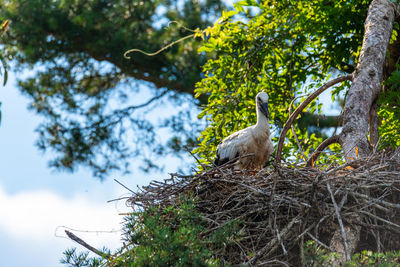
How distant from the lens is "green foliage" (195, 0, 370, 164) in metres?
8.21

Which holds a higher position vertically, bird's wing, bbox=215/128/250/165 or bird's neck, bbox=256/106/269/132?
bird's neck, bbox=256/106/269/132

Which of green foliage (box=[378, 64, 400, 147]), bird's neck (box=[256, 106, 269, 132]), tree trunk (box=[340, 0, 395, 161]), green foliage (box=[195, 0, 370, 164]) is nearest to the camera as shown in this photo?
tree trunk (box=[340, 0, 395, 161])

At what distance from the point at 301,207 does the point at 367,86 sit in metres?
2.30

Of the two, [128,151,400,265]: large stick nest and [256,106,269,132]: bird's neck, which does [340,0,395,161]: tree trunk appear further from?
[256,106,269,132]: bird's neck

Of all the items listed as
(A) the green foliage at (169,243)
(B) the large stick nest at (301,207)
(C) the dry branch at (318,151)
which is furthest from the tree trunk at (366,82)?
(A) the green foliage at (169,243)

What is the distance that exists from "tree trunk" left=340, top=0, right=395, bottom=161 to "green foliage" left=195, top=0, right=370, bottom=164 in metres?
0.96

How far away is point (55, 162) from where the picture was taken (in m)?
12.2

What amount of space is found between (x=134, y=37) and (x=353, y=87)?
5965 millimetres

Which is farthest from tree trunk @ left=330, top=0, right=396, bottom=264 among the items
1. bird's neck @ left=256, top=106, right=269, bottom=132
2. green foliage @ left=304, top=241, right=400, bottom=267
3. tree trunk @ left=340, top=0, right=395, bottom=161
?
green foliage @ left=304, top=241, right=400, bottom=267

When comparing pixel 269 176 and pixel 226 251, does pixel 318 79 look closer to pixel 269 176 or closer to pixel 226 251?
pixel 269 176

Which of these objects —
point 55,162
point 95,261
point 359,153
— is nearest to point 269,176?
point 359,153

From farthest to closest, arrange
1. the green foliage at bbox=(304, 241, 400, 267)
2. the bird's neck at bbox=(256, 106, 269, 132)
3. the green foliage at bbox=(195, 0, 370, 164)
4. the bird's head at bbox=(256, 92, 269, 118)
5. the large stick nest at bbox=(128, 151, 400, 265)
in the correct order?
the green foliage at bbox=(195, 0, 370, 164) < the bird's head at bbox=(256, 92, 269, 118) < the bird's neck at bbox=(256, 106, 269, 132) < the large stick nest at bbox=(128, 151, 400, 265) < the green foliage at bbox=(304, 241, 400, 267)

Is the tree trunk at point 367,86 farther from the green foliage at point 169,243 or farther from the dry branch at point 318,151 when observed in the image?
the green foliage at point 169,243

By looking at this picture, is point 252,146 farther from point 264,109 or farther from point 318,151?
point 318,151
